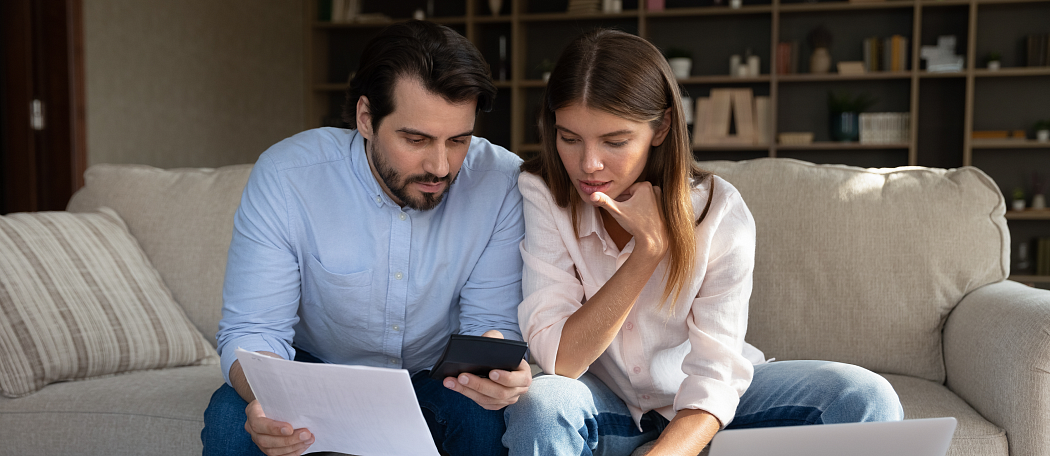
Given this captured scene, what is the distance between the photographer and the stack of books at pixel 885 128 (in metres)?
4.23

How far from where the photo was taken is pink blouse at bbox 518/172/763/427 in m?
1.28

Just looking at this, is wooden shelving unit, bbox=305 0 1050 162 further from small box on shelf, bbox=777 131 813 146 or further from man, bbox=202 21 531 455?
man, bbox=202 21 531 455

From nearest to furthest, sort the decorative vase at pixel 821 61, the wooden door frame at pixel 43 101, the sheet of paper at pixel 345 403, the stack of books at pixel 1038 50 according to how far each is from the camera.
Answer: the sheet of paper at pixel 345 403, the wooden door frame at pixel 43 101, the stack of books at pixel 1038 50, the decorative vase at pixel 821 61

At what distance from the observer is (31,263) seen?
1.70m

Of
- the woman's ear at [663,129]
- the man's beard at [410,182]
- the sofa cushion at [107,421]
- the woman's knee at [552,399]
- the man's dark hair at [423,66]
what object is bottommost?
the sofa cushion at [107,421]

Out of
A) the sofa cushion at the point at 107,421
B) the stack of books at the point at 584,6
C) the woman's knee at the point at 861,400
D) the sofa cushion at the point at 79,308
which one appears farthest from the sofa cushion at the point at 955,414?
the stack of books at the point at 584,6

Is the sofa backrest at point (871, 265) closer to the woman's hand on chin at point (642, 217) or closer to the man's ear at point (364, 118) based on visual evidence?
the woman's hand on chin at point (642, 217)

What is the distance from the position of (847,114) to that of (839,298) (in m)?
2.81

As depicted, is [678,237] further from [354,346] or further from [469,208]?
[354,346]

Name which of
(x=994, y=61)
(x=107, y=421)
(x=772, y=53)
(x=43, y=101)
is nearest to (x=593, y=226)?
(x=107, y=421)

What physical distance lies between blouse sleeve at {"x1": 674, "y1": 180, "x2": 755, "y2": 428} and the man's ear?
0.62 metres

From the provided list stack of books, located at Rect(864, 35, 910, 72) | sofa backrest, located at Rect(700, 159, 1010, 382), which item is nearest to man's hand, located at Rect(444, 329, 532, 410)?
sofa backrest, located at Rect(700, 159, 1010, 382)

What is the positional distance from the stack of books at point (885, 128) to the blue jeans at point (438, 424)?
11.7 feet

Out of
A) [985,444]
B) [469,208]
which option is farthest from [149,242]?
[985,444]
